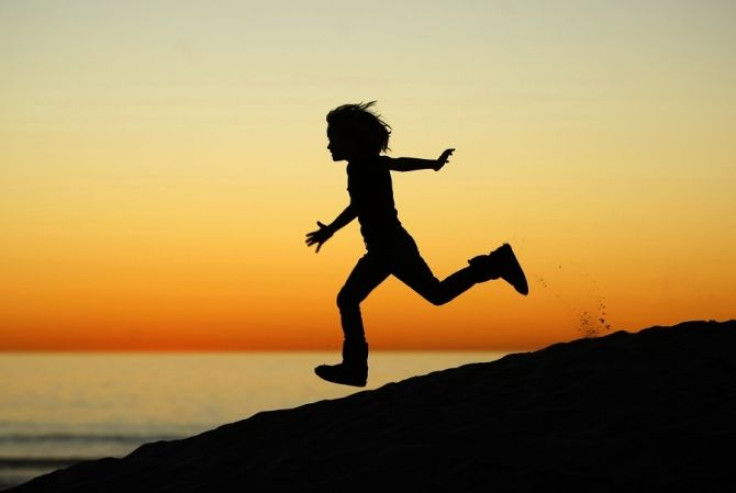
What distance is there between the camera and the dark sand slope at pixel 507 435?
8.24 m

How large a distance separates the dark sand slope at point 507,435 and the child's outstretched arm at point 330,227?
1752mm

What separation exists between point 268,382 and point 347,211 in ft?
314

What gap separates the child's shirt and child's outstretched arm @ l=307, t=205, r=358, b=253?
0.13m

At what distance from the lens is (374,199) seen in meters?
9.77

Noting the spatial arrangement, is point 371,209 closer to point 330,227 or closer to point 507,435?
point 330,227

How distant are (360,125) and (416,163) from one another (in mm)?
612

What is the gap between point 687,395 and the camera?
9523 millimetres

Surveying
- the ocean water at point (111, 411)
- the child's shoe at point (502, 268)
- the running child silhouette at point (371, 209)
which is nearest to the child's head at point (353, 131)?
the running child silhouette at point (371, 209)

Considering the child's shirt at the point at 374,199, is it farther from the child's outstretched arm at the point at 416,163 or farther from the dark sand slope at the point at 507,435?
the dark sand slope at the point at 507,435

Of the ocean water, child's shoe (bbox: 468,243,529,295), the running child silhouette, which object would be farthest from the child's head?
the ocean water

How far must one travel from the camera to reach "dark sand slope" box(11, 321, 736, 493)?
8242 mm

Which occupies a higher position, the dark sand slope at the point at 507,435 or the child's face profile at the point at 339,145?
the child's face profile at the point at 339,145

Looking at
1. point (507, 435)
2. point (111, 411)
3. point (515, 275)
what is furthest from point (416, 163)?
point (111, 411)

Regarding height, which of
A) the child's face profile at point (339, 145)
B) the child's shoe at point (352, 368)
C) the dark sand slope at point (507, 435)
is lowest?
the dark sand slope at point (507, 435)
